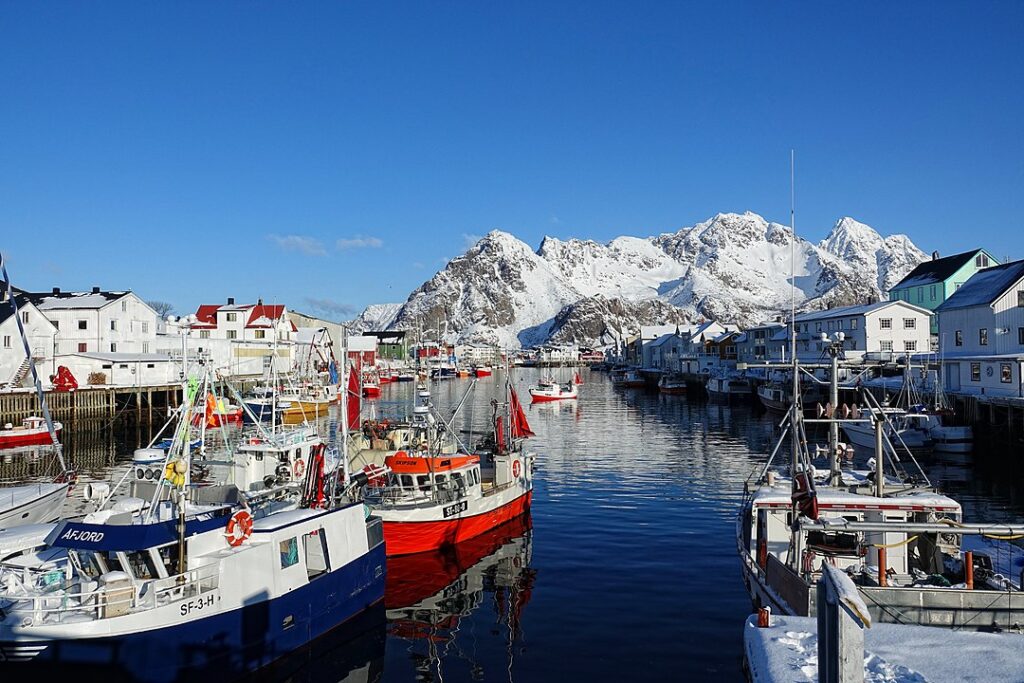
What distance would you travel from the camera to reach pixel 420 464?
92.4 ft

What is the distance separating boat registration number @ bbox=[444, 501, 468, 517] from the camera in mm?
27828

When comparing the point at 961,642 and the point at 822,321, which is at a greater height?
the point at 822,321

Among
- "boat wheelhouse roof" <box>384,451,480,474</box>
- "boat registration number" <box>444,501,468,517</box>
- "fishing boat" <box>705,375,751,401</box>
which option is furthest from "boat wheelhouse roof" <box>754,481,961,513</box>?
"fishing boat" <box>705,375,751,401</box>

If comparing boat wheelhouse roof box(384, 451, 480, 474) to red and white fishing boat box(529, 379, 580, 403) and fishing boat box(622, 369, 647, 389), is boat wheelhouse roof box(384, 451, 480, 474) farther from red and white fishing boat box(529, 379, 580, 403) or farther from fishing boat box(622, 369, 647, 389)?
fishing boat box(622, 369, 647, 389)

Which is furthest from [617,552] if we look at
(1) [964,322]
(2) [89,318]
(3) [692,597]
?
(2) [89,318]

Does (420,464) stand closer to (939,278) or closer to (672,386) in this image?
(672,386)

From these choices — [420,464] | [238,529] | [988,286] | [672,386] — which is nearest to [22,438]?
[420,464]

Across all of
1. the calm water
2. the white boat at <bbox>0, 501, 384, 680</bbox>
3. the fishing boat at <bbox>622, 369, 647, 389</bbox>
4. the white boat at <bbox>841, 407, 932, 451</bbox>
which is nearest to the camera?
the white boat at <bbox>0, 501, 384, 680</bbox>

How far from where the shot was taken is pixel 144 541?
15.3m

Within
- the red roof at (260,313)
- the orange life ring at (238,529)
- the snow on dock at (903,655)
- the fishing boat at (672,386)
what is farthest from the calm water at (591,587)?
the fishing boat at (672,386)

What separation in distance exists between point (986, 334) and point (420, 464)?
58161 millimetres

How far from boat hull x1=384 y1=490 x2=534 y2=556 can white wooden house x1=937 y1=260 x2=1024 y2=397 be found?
42.8 metres

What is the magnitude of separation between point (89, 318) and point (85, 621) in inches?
3459

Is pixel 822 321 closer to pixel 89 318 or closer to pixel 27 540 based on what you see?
pixel 89 318
